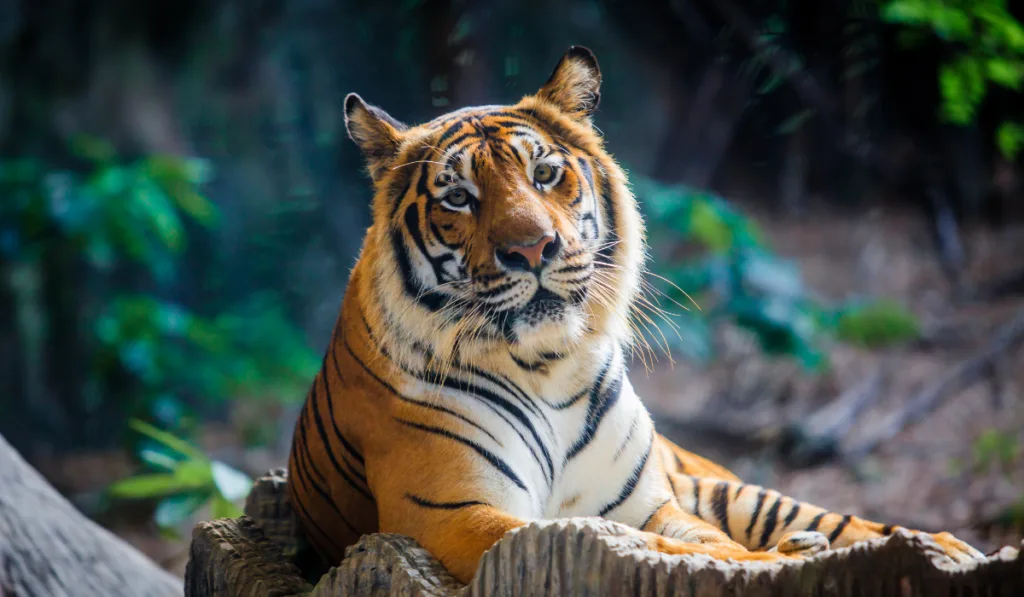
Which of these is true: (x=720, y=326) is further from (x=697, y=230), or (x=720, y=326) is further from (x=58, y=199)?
(x=58, y=199)

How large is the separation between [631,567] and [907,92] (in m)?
5.62

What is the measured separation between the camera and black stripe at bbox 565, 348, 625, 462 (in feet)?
6.50

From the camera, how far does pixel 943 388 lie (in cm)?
609

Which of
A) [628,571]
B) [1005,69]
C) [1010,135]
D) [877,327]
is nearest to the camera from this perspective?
[628,571]

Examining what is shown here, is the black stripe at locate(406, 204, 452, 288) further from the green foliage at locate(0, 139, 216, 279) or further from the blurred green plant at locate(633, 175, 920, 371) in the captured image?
the green foliage at locate(0, 139, 216, 279)

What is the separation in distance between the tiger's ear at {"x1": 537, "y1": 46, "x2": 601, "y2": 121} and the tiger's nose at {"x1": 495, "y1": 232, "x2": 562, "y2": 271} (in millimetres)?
469

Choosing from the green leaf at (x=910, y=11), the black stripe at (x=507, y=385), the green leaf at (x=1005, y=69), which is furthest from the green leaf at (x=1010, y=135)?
the black stripe at (x=507, y=385)

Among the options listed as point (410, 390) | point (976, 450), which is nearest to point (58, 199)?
point (410, 390)

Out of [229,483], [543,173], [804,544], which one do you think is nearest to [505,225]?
[543,173]

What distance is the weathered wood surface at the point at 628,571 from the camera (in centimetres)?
131

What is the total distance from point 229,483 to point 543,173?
1705 millimetres

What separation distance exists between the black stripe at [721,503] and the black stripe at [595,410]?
1.48ft

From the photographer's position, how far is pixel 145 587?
2812 mm

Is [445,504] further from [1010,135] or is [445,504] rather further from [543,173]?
[1010,135]
